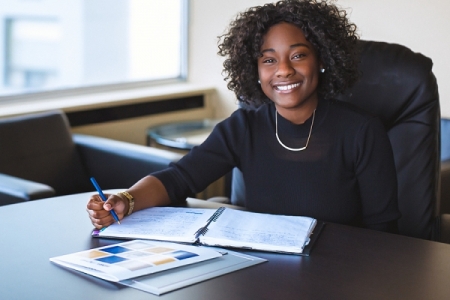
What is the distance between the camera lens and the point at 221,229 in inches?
63.0

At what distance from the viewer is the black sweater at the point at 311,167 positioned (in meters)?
1.84

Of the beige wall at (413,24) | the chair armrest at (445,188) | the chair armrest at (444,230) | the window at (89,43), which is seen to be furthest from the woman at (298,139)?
the window at (89,43)

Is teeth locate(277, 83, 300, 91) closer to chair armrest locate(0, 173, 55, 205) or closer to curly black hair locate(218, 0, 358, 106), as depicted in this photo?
curly black hair locate(218, 0, 358, 106)

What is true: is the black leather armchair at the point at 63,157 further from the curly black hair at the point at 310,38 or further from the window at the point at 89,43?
→ the curly black hair at the point at 310,38

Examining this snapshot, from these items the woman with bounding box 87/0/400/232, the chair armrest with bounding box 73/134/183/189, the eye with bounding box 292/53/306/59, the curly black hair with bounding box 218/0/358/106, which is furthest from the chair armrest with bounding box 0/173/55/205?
the eye with bounding box 292/53/306/59

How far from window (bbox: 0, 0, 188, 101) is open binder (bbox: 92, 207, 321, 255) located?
221 centimetres

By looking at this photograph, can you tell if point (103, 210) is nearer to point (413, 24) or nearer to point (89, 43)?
point (413, 24)

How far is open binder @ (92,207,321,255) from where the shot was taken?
1.52 meters

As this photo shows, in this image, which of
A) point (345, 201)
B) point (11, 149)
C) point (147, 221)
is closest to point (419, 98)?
point (345, 201)

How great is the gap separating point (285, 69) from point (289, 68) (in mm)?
12

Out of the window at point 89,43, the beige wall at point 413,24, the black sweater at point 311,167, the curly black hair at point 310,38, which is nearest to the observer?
the black sweater at point 311,167

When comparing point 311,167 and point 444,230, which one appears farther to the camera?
point 444,230

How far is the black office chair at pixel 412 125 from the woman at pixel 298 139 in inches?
8.0

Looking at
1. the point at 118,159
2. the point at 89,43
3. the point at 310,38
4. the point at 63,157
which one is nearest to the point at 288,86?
the point at 310,38
